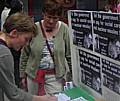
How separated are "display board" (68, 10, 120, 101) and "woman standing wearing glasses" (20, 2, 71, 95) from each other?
924mm

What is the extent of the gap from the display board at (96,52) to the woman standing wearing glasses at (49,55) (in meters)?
0.92

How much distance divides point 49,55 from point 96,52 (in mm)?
1386

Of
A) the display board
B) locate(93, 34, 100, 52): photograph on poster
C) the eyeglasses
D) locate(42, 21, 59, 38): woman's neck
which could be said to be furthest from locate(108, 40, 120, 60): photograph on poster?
locate(42, 21, 59, 38): woman's neck

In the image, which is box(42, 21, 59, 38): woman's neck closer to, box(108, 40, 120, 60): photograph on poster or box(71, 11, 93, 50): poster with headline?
box(71, 11, 93, 50): poster with headline

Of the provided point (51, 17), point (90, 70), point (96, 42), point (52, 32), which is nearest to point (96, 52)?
point (96, 42)

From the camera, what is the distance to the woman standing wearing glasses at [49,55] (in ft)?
12.7

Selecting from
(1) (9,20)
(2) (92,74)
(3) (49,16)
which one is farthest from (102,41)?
(3) (49,16)

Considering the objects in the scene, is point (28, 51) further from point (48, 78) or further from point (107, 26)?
point (107, 26)

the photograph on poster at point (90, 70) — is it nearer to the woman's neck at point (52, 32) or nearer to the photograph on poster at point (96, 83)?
the photograph on poster at point (96, 83)

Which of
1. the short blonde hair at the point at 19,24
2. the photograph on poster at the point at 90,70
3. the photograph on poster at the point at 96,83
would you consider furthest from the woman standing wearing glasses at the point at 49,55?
the photograph on poster at the point at 96,83

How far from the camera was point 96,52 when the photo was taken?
2529 mm

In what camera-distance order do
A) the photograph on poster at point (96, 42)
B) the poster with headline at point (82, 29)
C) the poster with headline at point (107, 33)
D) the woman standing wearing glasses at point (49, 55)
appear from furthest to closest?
the woman standing wearing glasses at point (49, 55) → the poster with headline at point (82, 29) → the photograph on poster at point (96, 42) → the poster with headline at point (107, 33)

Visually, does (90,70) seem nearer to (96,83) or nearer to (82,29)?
(96,83)

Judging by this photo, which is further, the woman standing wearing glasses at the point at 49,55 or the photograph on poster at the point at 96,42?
the woman standing wearing glasses at the point at 49,55
